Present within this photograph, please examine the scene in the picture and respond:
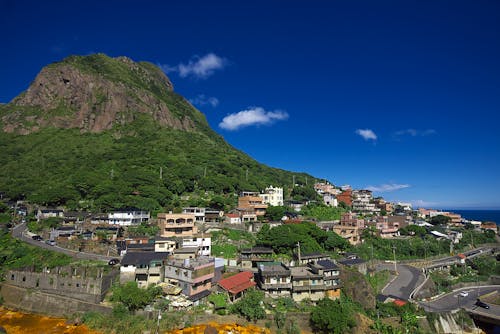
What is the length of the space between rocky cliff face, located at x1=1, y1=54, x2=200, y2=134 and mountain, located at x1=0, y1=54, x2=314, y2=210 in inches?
16.6

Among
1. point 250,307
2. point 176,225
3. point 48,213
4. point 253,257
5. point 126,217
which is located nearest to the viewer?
point 250,307

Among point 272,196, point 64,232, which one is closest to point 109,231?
point 64,232

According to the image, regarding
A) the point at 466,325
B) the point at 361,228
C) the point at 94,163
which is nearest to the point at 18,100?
the point at 94,163

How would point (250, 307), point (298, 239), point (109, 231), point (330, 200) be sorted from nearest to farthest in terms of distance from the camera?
point (250, 307), point (298, 239), point (109, 231), point (330, 200)

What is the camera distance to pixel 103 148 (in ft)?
352

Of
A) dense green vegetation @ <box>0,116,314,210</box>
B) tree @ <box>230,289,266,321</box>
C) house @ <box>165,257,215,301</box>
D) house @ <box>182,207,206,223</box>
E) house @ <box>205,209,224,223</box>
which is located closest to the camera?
tree @ <box>230,289,266,321</box>

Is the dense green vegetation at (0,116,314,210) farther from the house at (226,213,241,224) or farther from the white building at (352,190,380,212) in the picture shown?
the white building at (352,190,380,212)

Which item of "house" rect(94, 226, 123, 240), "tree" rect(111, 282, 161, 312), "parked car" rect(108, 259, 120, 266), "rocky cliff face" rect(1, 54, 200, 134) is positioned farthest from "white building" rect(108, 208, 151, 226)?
"rocky cliff face" rect(1, 54, 200, 134)

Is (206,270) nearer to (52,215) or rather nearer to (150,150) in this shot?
(52,215)

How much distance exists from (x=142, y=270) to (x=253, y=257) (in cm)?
1639

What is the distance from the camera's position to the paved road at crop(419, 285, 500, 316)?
41.7 meters

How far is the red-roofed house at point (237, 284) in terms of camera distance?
1375 inches

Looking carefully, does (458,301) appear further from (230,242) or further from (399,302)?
(230,242)

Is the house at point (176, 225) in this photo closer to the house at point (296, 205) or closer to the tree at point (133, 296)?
the tree at point (133, 296)
